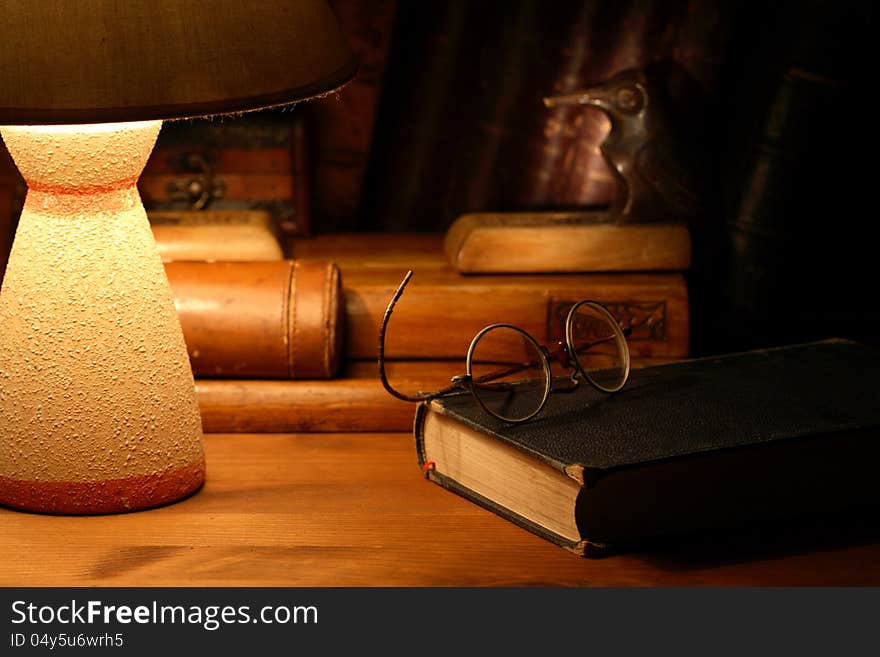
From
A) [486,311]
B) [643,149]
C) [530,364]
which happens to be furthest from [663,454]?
[643,149]

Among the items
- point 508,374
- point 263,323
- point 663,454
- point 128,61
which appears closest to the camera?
point 128,61

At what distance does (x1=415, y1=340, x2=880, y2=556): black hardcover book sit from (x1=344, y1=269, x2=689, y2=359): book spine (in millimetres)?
161

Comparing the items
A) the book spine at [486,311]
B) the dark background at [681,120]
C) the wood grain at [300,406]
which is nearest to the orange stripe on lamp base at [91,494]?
the wood grain at [300,406]

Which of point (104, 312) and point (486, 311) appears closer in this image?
point (104, 312)

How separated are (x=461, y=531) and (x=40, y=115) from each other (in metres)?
0.48

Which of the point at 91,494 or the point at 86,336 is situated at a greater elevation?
the point at 86,336

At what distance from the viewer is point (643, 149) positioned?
1.52 metres

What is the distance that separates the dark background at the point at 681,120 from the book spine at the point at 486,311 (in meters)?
0.14

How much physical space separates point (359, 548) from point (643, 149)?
61 cm

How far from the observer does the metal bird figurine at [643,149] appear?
1.52 metres

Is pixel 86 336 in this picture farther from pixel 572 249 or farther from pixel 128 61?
pixel 572 249

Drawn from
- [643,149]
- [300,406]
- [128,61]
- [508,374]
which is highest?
[128,61]

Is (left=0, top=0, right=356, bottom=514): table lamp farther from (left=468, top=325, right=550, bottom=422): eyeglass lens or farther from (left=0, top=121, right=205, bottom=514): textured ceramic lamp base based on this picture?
(left=468, top=325, right=550, bottom=422): eyeglass lens

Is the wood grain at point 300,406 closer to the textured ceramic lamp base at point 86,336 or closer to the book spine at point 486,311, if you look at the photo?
the book spine at point 486,311
